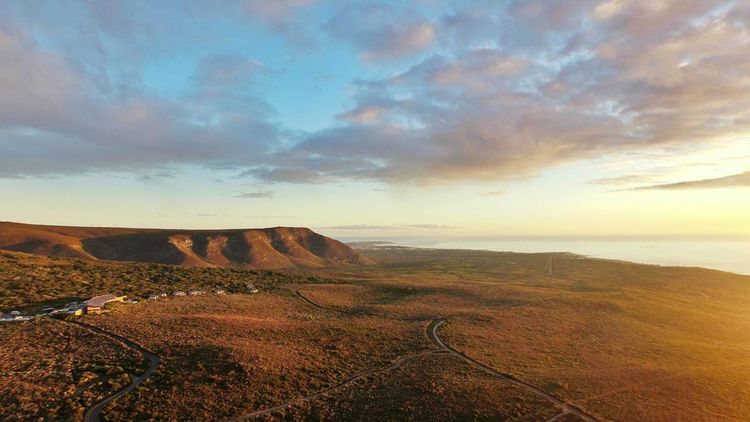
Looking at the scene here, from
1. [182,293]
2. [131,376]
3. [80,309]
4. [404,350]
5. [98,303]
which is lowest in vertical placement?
[404,350]

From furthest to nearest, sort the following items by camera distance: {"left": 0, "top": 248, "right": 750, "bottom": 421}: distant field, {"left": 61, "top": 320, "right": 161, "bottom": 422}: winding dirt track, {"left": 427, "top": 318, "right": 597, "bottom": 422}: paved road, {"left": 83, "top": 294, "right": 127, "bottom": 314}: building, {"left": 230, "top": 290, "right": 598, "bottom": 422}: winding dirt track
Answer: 1. {"left": 83, "top": 294, "right": 127, "bottom": 314}: building
2. {"left": 0, "top": 248, "right": 750, "bottom": 421}: distant field
3. {"left": 427, "top": 318, "right": 597, "bottom": 422}: paved road
4. {"left": 230, "top": 290, "right": 598, "bottom": 422}: winding dirt track
5. {"left": 61, "top": 320, "right": 161, "bottom": 422}: winding dirt track

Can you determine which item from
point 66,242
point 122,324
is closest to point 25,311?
point 122,324

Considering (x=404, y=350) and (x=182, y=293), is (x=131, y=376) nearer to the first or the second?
(x=404, y=350)

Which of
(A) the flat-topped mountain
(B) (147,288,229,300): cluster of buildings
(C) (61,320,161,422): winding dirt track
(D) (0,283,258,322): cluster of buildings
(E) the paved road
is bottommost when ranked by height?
(E) the paved road

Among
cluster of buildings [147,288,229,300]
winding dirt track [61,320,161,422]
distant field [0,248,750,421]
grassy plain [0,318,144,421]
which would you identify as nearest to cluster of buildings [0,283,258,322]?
distant field [0,248,750,421]

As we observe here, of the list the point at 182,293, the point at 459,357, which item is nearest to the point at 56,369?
the point at 459,357

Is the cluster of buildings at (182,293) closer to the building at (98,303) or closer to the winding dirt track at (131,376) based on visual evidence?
the building at (98,303)

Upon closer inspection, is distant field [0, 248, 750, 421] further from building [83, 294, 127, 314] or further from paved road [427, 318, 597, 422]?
building [83, 294, 127, 314]
